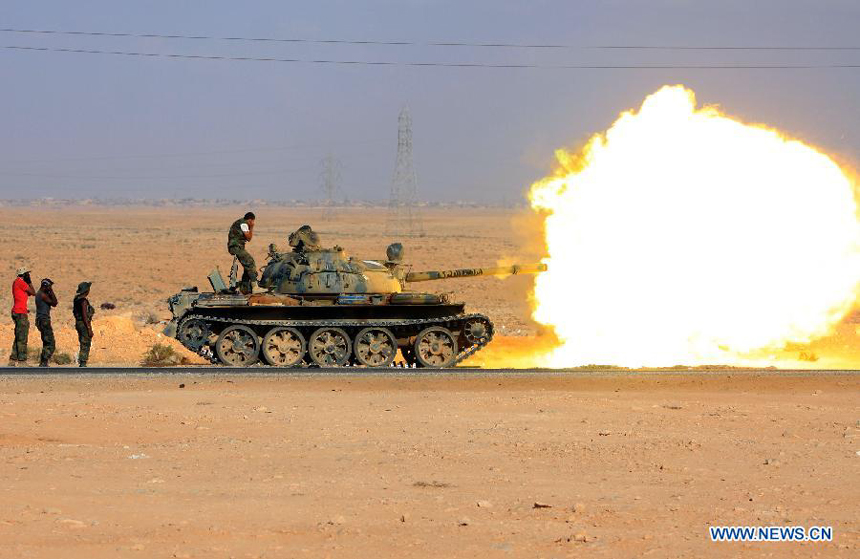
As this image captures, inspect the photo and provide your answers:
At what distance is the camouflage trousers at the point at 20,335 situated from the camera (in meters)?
26.1

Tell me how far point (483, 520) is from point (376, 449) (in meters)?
4.33

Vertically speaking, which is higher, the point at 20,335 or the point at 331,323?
the point at 331,323

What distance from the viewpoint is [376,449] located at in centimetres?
1593

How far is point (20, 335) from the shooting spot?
86.2ft

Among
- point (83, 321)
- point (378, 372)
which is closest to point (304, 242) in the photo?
point (378, 372)

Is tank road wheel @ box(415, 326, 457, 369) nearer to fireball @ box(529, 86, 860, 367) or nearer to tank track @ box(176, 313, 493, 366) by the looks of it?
tank track @ box(176, 313, 493, 366)

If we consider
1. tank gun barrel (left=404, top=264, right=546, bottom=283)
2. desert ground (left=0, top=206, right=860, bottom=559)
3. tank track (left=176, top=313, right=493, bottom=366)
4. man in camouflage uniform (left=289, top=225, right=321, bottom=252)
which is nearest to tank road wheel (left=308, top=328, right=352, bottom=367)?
tank track (left=176, top=313, right=493, bottom=366)

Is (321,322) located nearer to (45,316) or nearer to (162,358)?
(162,358)

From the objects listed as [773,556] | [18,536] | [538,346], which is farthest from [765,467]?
[538,346]

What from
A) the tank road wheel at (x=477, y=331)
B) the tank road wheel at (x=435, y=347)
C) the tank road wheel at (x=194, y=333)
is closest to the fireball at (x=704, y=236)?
the tank road wheel at (x=477, y=331)

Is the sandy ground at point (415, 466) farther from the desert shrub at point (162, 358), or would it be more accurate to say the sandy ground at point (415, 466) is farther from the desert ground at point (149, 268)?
the desert ground at point (149, 268)

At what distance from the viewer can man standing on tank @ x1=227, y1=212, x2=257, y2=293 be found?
26719 millimetres

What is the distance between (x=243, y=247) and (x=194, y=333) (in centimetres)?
221

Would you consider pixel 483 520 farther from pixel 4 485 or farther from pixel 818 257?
pixel 818 257
